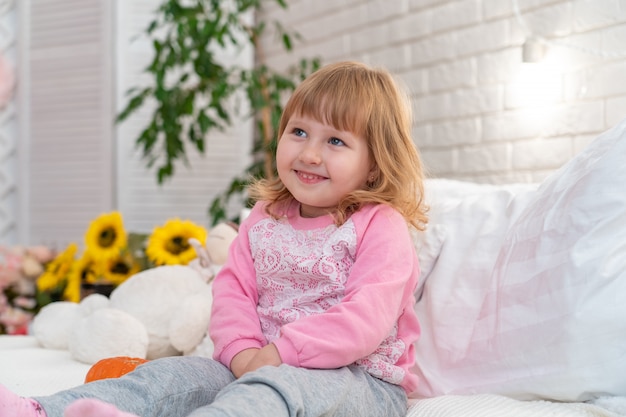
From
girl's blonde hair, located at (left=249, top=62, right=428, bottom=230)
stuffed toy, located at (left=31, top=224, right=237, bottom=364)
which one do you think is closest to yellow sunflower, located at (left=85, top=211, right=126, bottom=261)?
stuffed toy, located at (left=31, top=224, right=237, bottom=364)

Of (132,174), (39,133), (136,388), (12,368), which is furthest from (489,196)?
(39,133)

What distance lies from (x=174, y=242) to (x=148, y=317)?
52 cm

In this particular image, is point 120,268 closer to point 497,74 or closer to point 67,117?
point 497,74

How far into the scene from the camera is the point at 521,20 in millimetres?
2258

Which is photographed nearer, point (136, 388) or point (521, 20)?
point (136, 388)

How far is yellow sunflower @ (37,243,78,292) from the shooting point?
2.57m

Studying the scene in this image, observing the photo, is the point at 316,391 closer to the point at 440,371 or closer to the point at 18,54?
the point at 440,371

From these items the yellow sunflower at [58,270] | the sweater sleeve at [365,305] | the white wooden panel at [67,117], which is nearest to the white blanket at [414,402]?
the sweater sleeve at [365,305]

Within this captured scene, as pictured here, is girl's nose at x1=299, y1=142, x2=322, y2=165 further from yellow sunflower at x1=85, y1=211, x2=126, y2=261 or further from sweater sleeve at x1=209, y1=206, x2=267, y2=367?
yellow sunflower at x1=85, y1=211, x2=126, y2=261

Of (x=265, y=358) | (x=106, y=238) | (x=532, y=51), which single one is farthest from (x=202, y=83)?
(x=265, y=358)

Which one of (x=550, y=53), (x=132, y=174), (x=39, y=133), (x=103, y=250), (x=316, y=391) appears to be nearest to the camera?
(x=316, y=391)

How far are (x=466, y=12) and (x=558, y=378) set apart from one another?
5.07ft

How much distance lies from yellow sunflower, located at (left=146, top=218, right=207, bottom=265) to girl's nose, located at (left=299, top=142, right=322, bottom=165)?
3.21ft

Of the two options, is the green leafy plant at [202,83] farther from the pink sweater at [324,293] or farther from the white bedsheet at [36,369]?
the pink sweater at [324,293]
